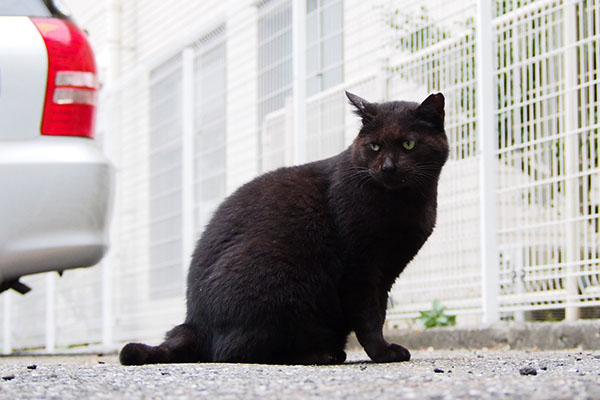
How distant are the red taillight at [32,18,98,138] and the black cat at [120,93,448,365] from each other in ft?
2.93

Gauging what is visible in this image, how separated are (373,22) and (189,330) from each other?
290 cm

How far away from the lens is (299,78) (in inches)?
251

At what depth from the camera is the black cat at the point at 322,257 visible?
137 inches

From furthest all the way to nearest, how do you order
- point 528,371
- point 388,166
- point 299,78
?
point 299,78
point 388,166
point 528,371

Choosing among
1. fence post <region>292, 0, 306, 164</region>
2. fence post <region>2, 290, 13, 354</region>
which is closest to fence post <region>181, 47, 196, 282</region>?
fence post <region>292, 0, 306, 164</region>

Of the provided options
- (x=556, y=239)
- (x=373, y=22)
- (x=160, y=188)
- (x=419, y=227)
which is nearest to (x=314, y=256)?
(x=419, y=227)

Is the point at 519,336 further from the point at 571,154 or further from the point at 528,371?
the point at 528,371

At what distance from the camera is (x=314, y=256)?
3551 mm

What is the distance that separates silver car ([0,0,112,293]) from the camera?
13.0ft

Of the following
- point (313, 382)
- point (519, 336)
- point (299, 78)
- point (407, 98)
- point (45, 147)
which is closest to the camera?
point (313, 382)

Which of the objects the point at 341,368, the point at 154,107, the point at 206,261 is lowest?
the point at 341,368

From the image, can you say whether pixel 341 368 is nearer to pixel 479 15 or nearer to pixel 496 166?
pixel 496 166

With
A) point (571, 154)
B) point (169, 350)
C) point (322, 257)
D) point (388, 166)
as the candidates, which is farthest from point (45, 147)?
point (571, 154)

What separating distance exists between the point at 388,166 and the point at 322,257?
418mm
